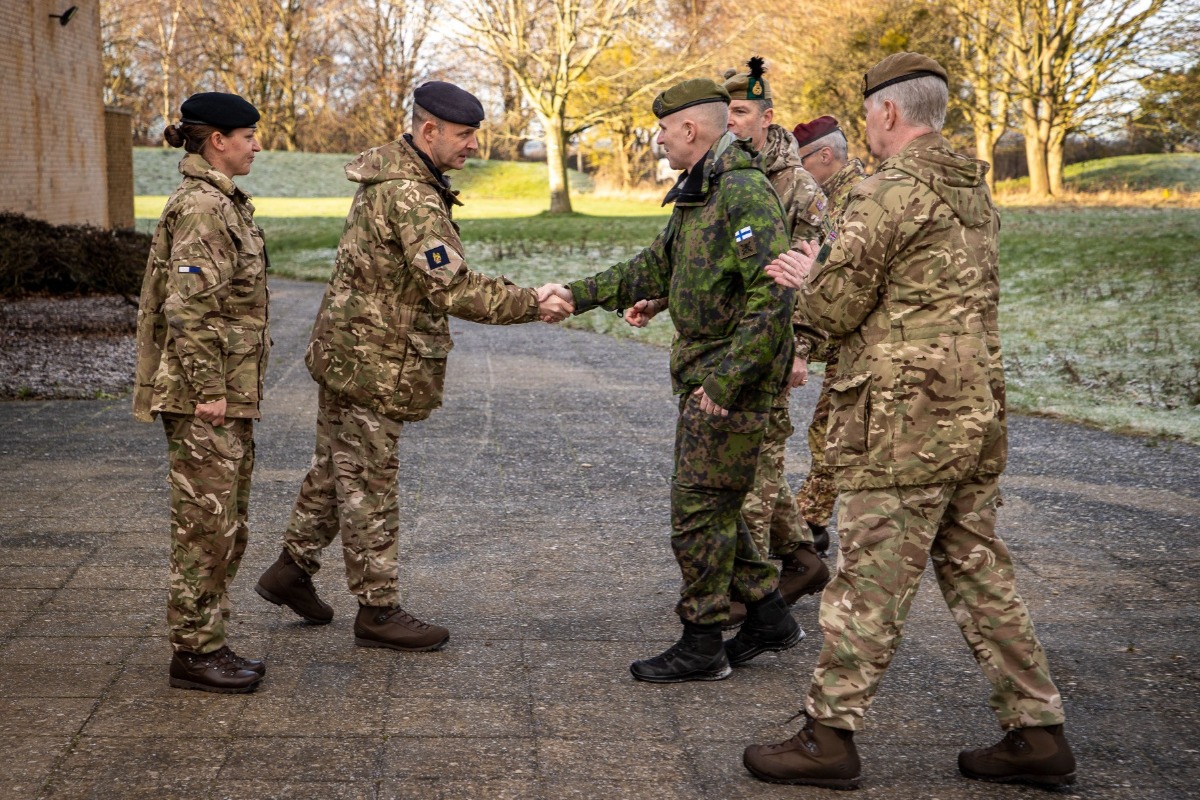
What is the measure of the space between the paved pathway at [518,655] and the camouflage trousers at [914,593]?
308 mm

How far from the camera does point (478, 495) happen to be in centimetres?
743

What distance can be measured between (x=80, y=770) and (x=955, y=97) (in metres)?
34.1

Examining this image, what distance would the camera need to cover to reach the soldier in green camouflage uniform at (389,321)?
184 inches

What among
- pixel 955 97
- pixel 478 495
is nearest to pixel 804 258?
pixel 478 495

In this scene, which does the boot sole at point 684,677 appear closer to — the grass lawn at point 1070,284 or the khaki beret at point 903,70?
the khaki beret at point 903,70

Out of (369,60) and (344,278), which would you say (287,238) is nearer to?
(344,278)

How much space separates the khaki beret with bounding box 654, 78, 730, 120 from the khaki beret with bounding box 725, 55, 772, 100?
3.47 feet

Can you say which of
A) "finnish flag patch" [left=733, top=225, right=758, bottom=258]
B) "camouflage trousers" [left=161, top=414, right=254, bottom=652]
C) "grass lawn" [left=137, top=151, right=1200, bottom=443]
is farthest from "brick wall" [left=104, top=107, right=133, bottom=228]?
"finnish flag patch" [left=733, top=225, right=758, bottom=258]

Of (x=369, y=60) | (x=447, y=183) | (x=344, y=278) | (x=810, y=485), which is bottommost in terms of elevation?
(x=810, y=485)

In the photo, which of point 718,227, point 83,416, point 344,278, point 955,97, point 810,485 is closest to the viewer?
point 718,227

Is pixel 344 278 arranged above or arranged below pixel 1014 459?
above

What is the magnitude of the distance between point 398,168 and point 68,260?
13.7 m

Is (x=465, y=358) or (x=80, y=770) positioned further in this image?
(x=465, y=358)

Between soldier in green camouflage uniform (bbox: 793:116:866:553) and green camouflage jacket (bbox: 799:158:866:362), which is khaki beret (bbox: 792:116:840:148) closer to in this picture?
soldier in green camouflage uniform (bbox: 793:116:866:553)
